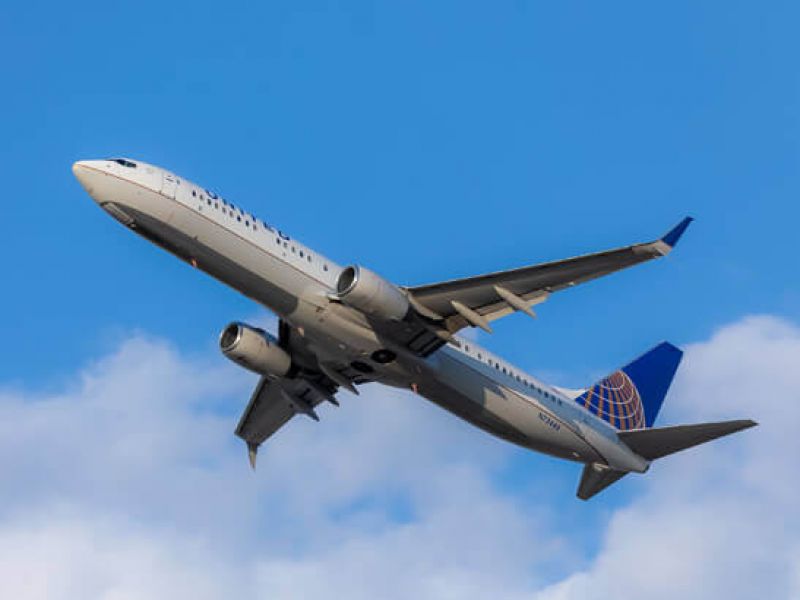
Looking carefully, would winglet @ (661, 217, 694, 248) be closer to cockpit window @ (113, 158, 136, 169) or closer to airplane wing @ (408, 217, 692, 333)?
airplane wing @ (408, 217, 692, 333)

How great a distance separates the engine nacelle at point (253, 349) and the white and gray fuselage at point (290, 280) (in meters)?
1.63

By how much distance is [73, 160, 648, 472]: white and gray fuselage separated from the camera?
38969 mm

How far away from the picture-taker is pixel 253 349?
4478 cm

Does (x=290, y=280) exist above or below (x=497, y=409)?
above

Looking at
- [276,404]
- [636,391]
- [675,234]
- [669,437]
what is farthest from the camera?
[636,391]

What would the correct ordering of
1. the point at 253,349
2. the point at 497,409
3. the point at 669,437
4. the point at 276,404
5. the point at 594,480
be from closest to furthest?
1. the point at 497,409
2. the point at 253,349
3. the point at 669,437
4. the point at 594,480
5. the point at 276,404

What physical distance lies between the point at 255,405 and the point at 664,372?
57.7ft

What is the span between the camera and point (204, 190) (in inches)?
1575

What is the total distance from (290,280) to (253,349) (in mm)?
5534

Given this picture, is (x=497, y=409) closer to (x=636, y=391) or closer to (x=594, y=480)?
(x=594, y=480)

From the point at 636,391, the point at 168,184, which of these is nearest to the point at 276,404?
the point at 168,184

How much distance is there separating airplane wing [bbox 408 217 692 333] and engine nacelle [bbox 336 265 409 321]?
1267mm

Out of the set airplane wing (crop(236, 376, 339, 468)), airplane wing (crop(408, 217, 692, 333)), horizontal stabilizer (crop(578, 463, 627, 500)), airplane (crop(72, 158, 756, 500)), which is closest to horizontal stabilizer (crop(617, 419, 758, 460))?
airplane (crop(72, 158, 756, 500))

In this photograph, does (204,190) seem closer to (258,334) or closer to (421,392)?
(258,334)
